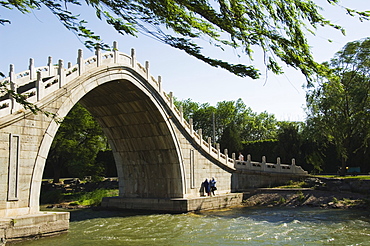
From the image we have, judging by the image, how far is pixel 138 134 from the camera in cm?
2294

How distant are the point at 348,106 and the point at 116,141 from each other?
1461 cm

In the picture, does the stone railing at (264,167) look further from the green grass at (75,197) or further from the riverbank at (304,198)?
the green grass at (75,197)

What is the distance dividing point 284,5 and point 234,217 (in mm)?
14944

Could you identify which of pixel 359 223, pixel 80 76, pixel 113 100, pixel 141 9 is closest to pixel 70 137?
pixel 113 100

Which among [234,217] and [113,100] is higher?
[113,100]

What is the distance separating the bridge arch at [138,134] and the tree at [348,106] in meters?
8.58

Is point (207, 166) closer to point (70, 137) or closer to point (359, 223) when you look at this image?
point (359, 223)

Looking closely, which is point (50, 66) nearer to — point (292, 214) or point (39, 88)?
point (39, 88)

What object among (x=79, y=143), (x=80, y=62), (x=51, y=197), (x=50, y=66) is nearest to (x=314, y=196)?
(x=80, y=62)

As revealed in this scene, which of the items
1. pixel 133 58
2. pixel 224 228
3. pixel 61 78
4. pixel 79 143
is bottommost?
pixel 224 228

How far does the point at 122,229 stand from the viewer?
16.3m

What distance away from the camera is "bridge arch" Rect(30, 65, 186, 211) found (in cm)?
2053

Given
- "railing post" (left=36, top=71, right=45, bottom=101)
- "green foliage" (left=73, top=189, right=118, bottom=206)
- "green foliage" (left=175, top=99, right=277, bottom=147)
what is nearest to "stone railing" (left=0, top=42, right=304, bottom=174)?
"railing post" (left=36, top=71, right=45, bottom=101)

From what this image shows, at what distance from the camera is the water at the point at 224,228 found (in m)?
13.4
